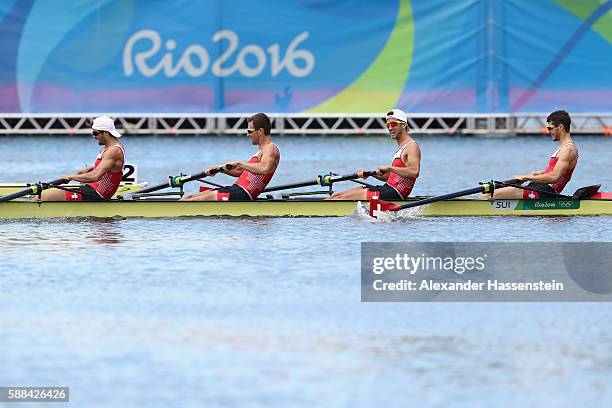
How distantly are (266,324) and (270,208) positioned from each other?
28.3ft

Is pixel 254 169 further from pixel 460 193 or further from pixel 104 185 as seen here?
pixel 460 193

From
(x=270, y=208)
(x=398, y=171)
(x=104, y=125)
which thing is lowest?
(x=270, y=208)

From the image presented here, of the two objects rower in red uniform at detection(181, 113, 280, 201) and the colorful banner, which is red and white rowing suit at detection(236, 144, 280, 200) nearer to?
rower in red uniform at detection(181, 113, 280, 201)

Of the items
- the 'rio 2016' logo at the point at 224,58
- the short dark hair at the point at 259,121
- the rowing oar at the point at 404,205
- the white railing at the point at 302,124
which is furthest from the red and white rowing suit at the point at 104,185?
the 'rio 2016' logo at the point at 224,58

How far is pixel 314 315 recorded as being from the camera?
1419 centimetres

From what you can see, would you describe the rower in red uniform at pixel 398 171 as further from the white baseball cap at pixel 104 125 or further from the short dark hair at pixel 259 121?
the white baseball cap at pixel 104 125

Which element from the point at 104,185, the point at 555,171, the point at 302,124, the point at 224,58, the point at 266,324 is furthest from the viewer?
the point at 302,124

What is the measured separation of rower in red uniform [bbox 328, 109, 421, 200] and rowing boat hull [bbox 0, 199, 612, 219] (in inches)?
8.5

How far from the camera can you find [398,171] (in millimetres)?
22172

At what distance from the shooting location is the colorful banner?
50656 mm

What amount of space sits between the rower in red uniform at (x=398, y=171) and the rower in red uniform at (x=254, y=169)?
43.4 inches

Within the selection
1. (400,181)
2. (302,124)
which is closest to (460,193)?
(400,181)

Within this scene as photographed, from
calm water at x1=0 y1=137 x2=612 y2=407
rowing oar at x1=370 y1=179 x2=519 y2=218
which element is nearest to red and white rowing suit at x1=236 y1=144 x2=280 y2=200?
calm water at x1=0 y1=137 x2=612 y2=407

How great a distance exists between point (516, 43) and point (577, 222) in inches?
1147
